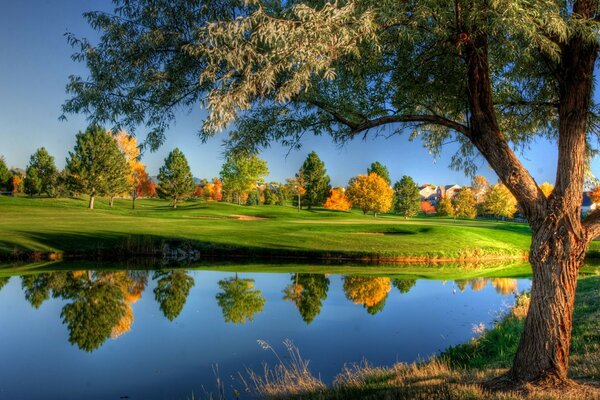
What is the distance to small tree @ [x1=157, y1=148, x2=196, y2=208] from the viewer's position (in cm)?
7919

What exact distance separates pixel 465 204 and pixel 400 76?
284 feet

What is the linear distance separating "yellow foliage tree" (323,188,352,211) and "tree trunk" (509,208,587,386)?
78.2 m

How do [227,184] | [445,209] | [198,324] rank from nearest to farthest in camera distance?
[198,324] → [227,184] → [445,209]

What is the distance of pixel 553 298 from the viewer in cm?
691

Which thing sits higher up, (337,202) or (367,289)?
(337,202)

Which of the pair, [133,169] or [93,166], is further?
[133,169]

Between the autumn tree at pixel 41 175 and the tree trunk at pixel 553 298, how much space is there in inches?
3431

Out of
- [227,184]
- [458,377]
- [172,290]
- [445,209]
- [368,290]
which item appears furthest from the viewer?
[445,209]

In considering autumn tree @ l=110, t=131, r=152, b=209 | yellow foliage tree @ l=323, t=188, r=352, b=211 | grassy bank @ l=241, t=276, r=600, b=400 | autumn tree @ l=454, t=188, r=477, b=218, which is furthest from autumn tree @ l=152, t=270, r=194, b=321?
autumn tree @ l=454, t=188, r=477, b=218

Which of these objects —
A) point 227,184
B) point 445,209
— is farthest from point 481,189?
point 227,184

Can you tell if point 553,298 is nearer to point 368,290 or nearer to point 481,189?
point 368,290

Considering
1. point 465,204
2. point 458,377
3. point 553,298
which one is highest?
point 465,204

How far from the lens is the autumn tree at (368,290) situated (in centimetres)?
1945

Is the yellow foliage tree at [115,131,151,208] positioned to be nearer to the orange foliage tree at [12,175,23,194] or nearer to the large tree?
the orange foliage tree at [12,175,23,194]
